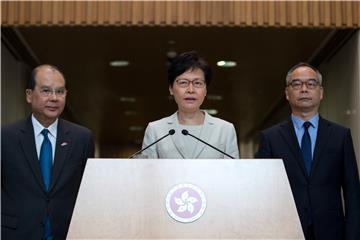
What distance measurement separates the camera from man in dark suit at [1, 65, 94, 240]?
2807mm

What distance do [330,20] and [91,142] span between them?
349cm

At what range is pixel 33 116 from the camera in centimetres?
300

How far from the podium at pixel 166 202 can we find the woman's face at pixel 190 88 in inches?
25.6

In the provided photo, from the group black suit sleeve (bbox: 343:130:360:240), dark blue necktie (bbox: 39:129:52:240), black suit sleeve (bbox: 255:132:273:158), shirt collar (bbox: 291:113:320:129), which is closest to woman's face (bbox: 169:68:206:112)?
black suit sleeve (bbox: 255:132:273:158)

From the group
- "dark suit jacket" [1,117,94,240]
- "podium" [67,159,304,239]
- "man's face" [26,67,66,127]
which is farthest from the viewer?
"man's face" [26,67,66,127]

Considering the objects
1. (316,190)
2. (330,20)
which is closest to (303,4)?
(330,20)

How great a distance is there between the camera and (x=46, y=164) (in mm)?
2877

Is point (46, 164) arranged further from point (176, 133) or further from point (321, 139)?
point (321, 139)

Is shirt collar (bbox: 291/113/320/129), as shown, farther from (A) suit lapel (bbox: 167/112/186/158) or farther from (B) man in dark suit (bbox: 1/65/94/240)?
(B) man in dark suit (bbox: 1/65/94/240)

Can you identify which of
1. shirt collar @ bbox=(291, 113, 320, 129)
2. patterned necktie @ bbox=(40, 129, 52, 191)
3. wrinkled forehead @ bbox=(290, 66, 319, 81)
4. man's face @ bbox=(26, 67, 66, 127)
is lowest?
patterned necktie @ bbox=(40, 129, 52, 191)

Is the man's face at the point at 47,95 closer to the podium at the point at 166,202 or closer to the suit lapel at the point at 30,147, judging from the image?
the suit lapel at the point at 30,147

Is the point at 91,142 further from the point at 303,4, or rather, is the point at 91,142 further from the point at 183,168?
the point at 303,4

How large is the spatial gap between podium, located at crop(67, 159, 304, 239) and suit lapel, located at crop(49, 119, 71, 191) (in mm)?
686

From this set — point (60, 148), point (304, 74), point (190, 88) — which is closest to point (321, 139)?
point (304, 74)
